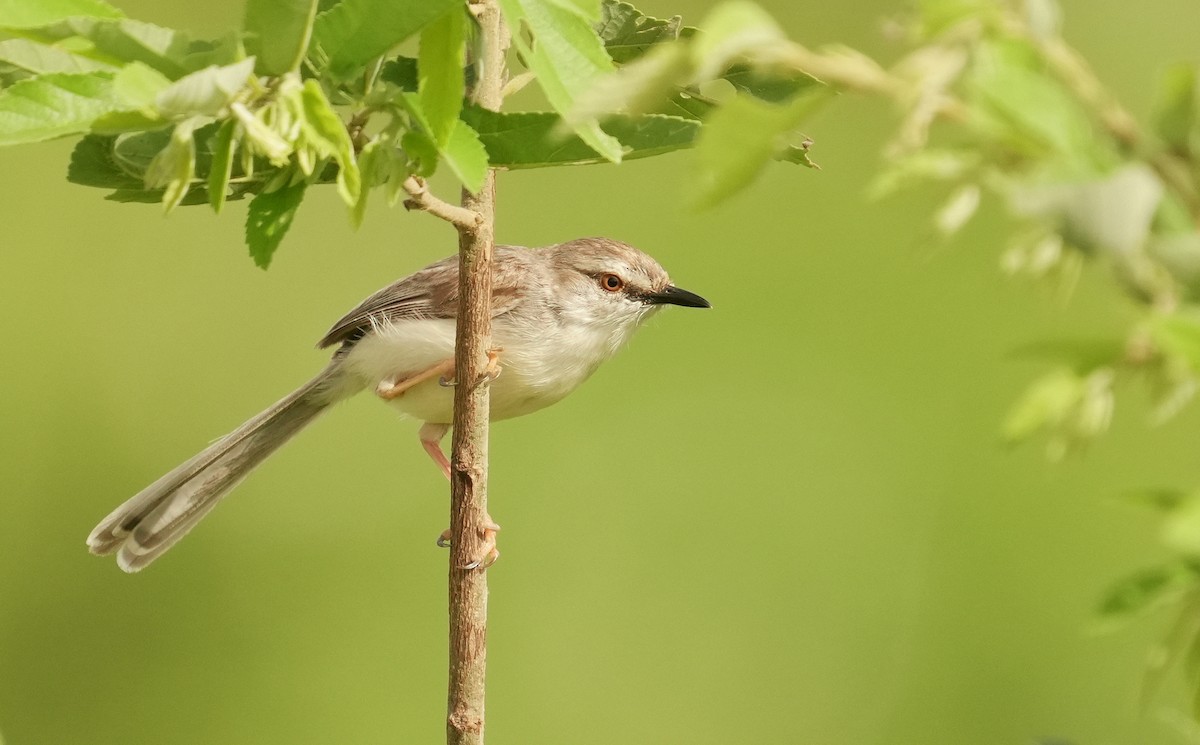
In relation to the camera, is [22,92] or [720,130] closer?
[720,130]

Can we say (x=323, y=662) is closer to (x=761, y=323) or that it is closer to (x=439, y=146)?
(x=761, y=323)

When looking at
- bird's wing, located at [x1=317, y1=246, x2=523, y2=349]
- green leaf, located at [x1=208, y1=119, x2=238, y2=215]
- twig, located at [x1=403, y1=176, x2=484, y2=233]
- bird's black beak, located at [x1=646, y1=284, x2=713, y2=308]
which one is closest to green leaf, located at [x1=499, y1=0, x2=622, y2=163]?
twig, located at [x1=403, y1=176, x2=484, y2=233]

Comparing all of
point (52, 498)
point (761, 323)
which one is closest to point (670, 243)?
point (761, 323)

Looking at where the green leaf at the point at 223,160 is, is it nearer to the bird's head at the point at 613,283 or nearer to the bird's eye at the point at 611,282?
the bird's head at the point at 613,283

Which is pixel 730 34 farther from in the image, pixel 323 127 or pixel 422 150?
pixel 422 150

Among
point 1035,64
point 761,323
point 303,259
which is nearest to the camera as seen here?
point 1035,64

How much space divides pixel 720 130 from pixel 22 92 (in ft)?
2.50

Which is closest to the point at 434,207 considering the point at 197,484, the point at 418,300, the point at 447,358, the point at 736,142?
the point at 736,142

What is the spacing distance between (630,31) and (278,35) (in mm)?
921

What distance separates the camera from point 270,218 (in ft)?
4.81

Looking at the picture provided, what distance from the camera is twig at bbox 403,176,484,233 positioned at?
5.41 feet

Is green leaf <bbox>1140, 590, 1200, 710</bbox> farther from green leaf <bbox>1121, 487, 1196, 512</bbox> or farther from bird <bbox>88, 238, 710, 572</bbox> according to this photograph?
bird <bbox>88, 238, 710, 572</bbox>

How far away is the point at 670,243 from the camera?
22.1 ft

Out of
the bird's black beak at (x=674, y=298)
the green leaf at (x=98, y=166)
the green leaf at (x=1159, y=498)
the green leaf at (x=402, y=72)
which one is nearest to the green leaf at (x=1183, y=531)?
the green leaf at (x=1159, y=498)
